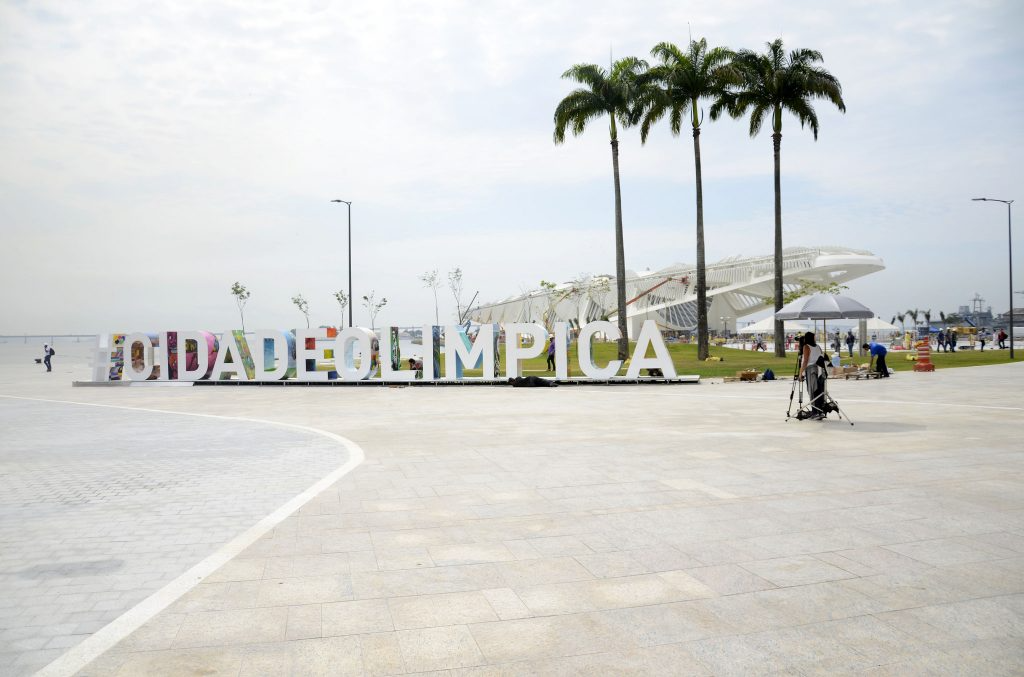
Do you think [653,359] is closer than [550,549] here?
No

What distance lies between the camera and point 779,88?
3428 centimetres

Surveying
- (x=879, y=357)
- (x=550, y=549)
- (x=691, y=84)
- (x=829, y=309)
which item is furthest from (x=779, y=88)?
(x=550, y=549)

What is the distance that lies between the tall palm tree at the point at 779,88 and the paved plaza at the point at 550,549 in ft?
82.6

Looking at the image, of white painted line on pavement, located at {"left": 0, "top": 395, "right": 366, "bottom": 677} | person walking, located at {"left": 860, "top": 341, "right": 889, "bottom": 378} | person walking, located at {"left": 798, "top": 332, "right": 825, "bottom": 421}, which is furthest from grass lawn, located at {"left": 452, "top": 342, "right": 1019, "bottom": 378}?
white painted line on pavement, located at {"left": 0, "top": 395, "right": 366, "bottom": 677}

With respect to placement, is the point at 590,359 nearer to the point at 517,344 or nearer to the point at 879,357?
the point at 517,344

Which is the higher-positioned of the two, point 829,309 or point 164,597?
point 829,309

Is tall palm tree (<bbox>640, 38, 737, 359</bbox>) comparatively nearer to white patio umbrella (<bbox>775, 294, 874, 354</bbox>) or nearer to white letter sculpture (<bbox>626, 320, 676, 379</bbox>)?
white letter sculpture (<bbox>626, 320, 676, 379</bbox>)

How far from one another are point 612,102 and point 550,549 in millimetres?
31180

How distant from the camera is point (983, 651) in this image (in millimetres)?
3748

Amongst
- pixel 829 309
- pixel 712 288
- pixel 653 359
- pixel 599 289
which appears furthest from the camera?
pixel 712 288

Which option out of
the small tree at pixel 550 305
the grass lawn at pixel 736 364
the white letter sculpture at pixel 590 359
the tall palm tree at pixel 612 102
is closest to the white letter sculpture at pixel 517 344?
the white letter sculpture at pixel 590 359

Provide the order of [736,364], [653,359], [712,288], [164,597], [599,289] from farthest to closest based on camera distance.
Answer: [712,288] < [599,289] < [736,364] < [653,359] < [164,597]

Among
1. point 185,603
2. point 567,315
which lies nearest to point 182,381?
point 185,603

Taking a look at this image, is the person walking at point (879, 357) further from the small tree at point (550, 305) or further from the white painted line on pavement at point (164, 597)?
the small tree at point (550, 305)
